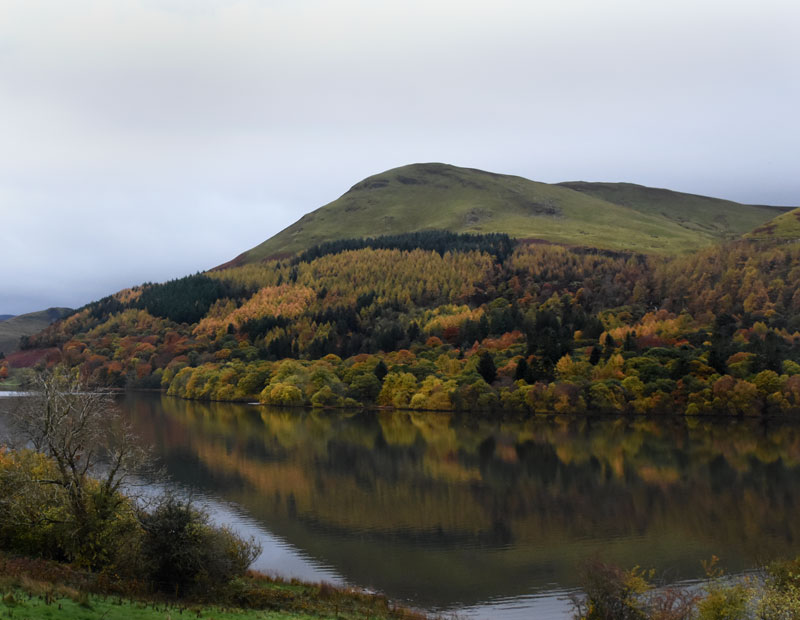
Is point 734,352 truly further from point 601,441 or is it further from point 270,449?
point 270,449

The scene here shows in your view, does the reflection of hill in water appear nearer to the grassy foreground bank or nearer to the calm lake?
the calm lake

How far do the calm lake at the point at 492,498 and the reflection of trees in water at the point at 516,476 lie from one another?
0.25 meters

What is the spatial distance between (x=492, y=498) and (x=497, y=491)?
281 cm

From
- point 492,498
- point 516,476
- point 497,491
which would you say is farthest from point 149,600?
point 516,476

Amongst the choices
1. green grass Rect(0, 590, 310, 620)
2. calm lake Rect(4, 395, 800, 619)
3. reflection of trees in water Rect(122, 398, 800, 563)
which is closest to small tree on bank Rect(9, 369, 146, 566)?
green grass Rect(0, 590, 310, 620)

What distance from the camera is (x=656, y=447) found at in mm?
81688

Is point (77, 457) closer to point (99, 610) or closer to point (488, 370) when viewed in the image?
point (99, 610)

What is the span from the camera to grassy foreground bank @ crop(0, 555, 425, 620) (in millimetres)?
20469

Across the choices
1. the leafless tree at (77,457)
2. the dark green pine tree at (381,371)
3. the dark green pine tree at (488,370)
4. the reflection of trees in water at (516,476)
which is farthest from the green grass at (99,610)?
the dark green pine tree at (381,371)

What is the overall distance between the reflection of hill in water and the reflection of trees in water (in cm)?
22

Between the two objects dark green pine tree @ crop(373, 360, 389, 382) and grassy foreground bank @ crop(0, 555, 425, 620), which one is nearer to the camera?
grassy foreground bank @ crop(0, 555, 425, 620)

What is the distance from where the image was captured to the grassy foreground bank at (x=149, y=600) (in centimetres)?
2047

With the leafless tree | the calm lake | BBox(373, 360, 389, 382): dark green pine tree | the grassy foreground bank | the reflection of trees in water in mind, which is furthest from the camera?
BBox(373, 360, 389, 382): dark green pine tree

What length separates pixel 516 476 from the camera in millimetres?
66062
